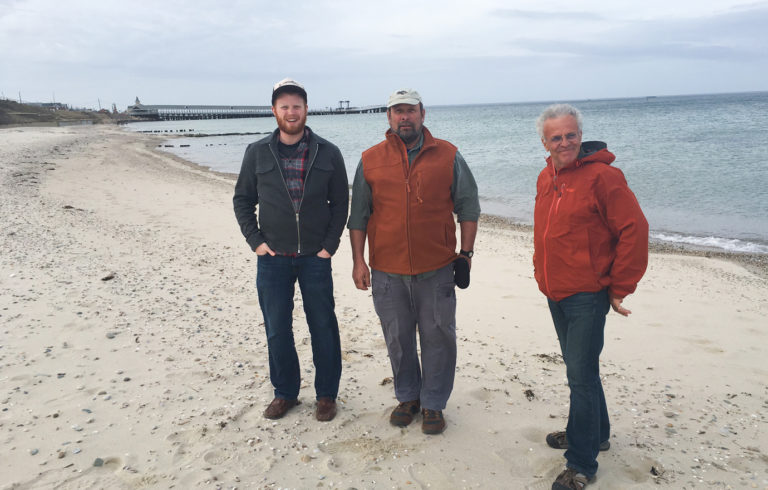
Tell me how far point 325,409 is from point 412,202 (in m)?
1.60

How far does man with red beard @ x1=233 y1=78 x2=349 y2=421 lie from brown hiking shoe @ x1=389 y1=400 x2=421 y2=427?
0.43m

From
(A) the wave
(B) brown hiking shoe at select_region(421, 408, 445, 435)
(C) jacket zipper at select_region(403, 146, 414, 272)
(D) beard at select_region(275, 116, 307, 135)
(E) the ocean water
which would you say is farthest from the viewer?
(E) the ocean water

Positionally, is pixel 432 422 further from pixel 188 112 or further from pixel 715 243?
pixel 188 112

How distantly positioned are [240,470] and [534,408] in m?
2.14

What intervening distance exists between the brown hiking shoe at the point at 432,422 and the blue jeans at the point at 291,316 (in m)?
0.68

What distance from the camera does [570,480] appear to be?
9.30ft

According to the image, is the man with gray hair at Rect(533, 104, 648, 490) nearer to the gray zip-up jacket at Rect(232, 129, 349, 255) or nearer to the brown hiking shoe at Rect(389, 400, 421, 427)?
the brown hiking shoe at Rect(389, 400, 421, 427)

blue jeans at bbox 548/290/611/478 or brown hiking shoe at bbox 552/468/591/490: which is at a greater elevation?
blue jeans at bbox 548/290/611/478

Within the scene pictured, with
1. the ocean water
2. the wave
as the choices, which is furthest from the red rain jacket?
the ocean water

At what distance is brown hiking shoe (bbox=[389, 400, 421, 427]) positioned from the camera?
138 inches

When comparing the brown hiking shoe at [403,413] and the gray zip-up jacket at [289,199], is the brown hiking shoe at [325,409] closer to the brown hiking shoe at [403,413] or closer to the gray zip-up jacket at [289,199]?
the brown hiking shoe at [403,413]

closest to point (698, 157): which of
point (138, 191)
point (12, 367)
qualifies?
point (138, 191)

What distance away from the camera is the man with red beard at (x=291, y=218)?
10.9 feet

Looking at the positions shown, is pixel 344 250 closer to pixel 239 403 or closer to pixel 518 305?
pixel 518 305
